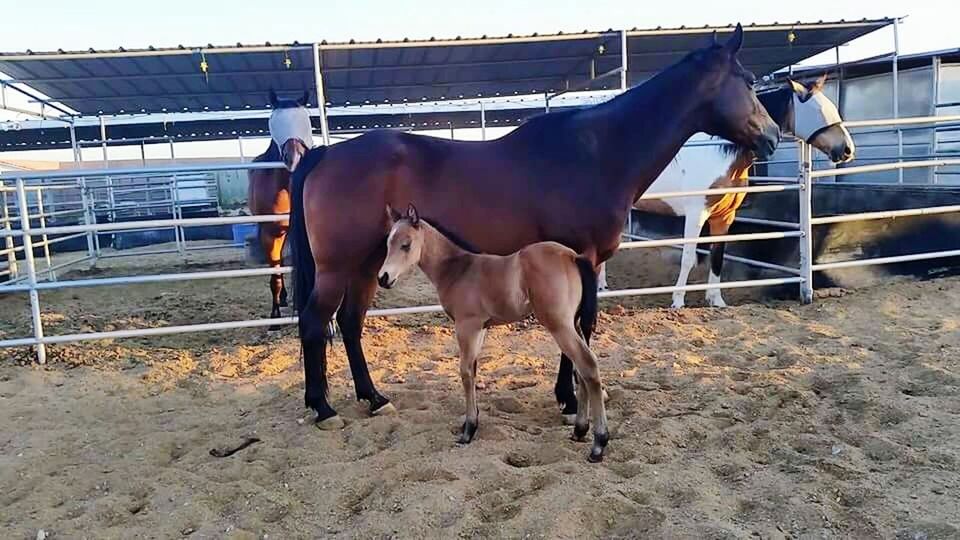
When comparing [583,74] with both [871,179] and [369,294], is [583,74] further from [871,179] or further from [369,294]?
[369,294]

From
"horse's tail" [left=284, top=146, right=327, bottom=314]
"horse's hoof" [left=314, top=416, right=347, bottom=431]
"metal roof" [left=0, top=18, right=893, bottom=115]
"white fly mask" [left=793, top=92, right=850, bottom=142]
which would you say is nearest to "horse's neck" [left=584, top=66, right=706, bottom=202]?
"horse's tail" [left=284, top=146, right=327, bottom=314]

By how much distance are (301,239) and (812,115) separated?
166 inches

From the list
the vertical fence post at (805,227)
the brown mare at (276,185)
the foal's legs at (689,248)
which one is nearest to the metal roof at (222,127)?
the brown mare at (276,185)

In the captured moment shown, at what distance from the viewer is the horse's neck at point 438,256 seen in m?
3.04

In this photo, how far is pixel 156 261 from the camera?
10.1 metres

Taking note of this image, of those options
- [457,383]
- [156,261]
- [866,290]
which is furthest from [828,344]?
[156,261]

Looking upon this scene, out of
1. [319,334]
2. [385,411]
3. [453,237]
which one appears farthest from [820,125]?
[319,334]

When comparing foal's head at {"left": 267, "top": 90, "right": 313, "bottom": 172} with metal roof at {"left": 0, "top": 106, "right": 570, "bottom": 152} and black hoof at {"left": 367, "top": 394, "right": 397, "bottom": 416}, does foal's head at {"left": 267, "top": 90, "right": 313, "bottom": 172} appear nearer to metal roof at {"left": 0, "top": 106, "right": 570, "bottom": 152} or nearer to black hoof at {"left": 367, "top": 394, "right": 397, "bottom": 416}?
black hoof at {"left": 367, "top": 394, "right": 397, "bottom": 416}

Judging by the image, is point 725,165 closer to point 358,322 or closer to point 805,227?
→ point 805,227

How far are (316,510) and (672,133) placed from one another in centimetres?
244

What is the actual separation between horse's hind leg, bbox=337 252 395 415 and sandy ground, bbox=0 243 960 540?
0.13 m

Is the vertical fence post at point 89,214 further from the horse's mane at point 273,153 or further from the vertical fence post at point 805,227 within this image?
the vertical fence post at point 805,227

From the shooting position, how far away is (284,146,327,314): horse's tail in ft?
11.2

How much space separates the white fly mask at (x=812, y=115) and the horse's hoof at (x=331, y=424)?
437 cm
